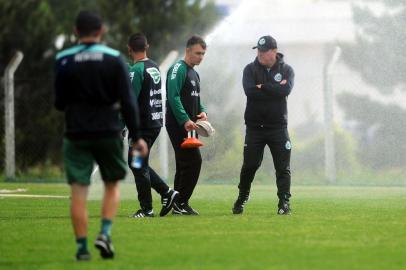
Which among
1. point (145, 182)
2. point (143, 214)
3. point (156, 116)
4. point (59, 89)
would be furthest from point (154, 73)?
point (59, 89)

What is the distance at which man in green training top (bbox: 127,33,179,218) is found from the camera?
12703 millimetres

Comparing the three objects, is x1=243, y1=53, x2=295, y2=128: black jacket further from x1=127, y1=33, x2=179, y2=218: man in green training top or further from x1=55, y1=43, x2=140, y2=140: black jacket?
x1=55, y1=43, x2=140, y2=140: black jacket

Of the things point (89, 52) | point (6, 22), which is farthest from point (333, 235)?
point (6, 22)

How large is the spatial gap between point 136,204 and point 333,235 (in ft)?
18.0

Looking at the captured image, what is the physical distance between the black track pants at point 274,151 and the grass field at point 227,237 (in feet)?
1.31

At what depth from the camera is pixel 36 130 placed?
2683 centimetres

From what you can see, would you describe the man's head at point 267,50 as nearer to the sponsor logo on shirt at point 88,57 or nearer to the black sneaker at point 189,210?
the black sneaker at point 189,210

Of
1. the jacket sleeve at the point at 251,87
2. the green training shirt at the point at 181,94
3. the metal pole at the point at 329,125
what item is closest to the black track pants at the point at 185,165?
the green training shirt at the point at 181,94

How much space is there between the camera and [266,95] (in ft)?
42.7

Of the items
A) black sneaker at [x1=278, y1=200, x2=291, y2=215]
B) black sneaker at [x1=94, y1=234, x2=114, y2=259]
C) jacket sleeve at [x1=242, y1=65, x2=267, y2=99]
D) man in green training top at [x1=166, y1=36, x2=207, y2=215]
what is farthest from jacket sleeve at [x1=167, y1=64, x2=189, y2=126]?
black sneaker at [x1=94, y1=234, x2=114, y2=259]

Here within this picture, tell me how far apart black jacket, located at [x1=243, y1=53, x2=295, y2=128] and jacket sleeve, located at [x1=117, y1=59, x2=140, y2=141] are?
4.10 meters

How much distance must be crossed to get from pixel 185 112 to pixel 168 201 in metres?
0.96

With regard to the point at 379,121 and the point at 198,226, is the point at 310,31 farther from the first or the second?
the point at 198,226

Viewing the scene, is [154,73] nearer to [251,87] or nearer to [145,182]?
[251,87]
